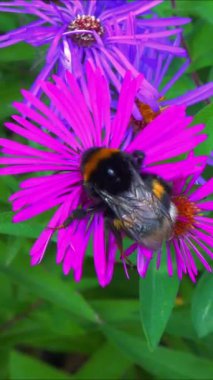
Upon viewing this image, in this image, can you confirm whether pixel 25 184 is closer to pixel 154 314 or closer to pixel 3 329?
pixel 154 314

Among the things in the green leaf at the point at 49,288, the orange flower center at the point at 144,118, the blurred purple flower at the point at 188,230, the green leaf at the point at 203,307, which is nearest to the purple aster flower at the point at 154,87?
the orange flower center at the point at 144,118

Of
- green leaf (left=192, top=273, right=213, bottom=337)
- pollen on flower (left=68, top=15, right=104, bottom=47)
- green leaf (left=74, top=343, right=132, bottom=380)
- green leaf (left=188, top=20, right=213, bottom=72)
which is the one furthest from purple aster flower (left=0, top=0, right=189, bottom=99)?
green leaf (left=74, top=343, right=132, bottom=380)

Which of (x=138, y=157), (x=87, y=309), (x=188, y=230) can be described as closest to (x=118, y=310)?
(x=87, y=309)

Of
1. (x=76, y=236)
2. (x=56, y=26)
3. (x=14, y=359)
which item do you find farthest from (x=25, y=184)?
(x=14, y=359)

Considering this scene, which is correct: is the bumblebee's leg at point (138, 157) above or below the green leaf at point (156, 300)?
above

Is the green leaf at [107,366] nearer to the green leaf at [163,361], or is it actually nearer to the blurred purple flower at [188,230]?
the green leaf at [163,361]

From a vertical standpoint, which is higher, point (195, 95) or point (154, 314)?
point (195, 95)

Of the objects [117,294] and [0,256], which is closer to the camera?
[0,256]
